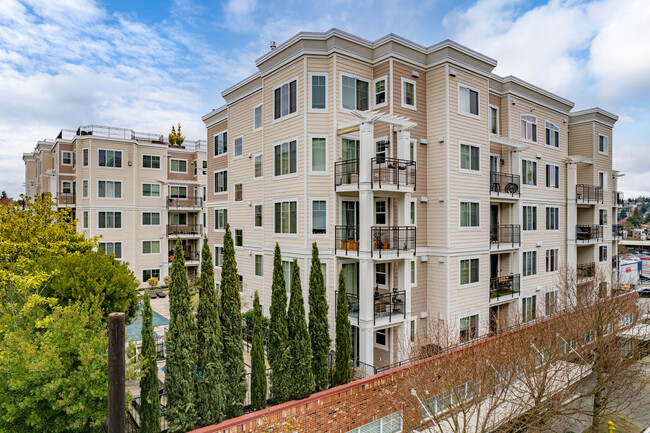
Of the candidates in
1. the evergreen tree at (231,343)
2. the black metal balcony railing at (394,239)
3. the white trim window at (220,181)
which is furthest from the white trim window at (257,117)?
the evergreen tree at (231,343)

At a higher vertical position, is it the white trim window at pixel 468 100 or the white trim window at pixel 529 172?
the white trim window at pixel 468 100

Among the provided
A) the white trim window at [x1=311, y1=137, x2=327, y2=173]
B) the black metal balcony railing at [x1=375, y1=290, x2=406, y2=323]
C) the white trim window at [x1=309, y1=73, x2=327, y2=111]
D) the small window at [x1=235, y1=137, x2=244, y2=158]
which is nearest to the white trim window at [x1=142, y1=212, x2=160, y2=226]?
the small window at [x1=235, y1=137, x2=244, y2=158]

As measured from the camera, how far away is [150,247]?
111 feet

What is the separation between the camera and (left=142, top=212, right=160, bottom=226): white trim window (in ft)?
110

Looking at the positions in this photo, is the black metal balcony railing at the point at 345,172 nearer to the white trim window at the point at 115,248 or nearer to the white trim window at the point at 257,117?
the white trim window at the point at 257,117

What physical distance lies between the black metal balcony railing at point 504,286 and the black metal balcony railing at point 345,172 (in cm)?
969

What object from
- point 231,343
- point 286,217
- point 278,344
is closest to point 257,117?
point 286,217

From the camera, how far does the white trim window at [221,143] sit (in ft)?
77.6

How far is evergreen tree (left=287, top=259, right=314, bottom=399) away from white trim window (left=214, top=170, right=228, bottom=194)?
13.8 metres

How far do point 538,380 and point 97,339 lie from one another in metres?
13.4

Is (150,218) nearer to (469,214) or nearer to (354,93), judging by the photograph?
(354,93)

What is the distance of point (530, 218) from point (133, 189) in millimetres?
32782

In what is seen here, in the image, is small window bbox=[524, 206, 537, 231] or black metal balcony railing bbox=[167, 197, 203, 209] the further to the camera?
black metal balcony railing bbox=[167, 197, 203, 209]

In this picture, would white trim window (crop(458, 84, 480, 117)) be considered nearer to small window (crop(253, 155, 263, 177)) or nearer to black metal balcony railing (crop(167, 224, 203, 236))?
small window (crop(253, 155, 263, 177))
